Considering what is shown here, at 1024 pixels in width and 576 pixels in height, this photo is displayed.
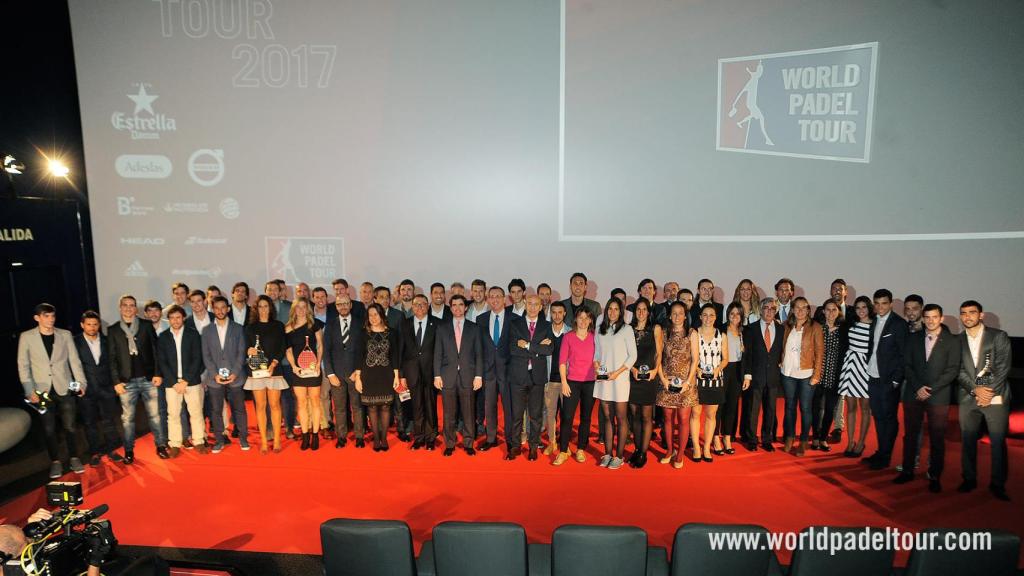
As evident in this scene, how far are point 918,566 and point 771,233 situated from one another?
4662mm

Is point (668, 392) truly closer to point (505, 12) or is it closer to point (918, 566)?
A: point (918, 566)

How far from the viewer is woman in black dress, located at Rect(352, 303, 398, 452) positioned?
4.95 meters

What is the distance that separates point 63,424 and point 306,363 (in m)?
2.36

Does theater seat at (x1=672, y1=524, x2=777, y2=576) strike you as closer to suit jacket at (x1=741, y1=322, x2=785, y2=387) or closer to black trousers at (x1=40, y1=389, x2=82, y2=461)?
suit jacket at (x1=741, y1=322, x2=785, y2=387)

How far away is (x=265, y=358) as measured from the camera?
5.03 metres

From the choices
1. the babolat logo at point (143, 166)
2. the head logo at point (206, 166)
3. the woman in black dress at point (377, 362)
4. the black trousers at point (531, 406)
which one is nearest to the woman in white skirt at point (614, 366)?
the black trousers at point (531, 406)

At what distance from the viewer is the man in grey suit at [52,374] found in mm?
4711

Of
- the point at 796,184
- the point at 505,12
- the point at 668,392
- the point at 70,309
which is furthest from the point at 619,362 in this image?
the point at 70,309

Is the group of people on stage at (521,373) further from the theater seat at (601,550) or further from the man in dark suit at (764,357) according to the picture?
the theater seat at (601,550)

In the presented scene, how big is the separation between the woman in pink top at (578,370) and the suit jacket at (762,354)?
1598 mm

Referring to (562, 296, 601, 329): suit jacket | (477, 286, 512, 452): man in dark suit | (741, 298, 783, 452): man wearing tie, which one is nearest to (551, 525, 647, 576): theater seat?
(477, 286, 512, 452): man in dark suit

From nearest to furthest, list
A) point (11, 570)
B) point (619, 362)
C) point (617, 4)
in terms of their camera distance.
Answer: point (11, 570)
point (619, 362)
point (617, 4)

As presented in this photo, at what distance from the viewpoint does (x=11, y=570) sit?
2.17m

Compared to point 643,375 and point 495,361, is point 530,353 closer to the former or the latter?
point 495,361
